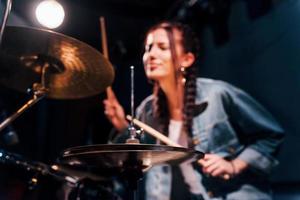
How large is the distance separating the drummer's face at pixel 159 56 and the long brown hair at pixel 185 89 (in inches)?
1.0

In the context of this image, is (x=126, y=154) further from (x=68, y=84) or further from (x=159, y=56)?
(x=159, y=56)

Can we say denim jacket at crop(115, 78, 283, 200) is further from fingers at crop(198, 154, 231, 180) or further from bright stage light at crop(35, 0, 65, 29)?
bright stage light at crop(35, 0, 65, 29)

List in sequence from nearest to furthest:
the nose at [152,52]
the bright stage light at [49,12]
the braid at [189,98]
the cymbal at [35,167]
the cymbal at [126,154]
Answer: the cymbal at [126,154] → the cymbal at [35,167] → the bright stage light at [49,12] → the nose at [152,52] → the braid at [189,98]

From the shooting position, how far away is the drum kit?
944 mm

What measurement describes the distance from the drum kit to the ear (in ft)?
1.40

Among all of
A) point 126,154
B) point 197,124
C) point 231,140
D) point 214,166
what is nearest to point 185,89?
point 197,124

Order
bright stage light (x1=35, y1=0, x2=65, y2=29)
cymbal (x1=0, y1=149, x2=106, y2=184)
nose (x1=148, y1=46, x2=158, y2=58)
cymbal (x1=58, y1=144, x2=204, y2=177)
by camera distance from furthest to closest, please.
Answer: nose (x1=148, y1=46, x2=158, y2=58)
bright stage light (x1=35, y1=0, x2=65, y2=29)
cymbal (x1=0, y1=149, x2=106, y2=184)
cymbal (x1=58, y1=144, x2=204, y2=177)


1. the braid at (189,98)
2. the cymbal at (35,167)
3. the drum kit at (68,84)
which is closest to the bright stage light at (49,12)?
the drum kit at (68,84)

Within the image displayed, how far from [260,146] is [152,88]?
565 millimetres

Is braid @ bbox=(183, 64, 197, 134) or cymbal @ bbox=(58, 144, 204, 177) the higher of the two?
braid @ bbox=(183, 64, 197, 134)

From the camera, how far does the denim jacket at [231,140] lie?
1.47 m

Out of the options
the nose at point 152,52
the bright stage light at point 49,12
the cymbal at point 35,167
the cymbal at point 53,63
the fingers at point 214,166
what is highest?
the bright stage light at point 49,12

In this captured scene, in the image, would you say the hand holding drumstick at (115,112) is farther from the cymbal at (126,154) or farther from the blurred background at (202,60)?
the cymbal at (126,154)

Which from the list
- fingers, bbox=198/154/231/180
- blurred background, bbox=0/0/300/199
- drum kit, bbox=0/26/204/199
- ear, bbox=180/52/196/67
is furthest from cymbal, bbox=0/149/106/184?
ear, bbox=180/52/196/67
